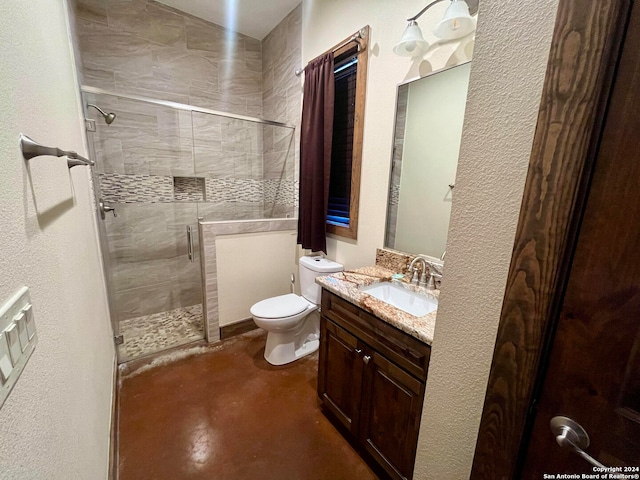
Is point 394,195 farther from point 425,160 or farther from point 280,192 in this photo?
point 280,192

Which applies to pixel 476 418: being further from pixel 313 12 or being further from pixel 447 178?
pixel 313 12

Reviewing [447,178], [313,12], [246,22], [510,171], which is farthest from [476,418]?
[246,22]

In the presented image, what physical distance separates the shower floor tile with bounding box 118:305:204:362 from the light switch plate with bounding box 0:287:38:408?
2.02 metres

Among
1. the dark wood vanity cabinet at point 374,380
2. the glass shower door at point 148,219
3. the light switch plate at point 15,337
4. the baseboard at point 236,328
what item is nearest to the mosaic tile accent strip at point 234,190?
the glass shower door at point 148,219

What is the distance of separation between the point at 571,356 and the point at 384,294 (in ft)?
3.48

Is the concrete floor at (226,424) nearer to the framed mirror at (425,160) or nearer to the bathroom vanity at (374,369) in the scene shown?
the bathroom vanity at (374,369)

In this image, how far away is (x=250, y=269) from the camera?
237 cm

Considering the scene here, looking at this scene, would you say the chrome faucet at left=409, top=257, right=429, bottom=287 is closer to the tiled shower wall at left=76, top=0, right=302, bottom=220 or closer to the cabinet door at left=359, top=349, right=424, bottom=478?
the cabinet door at left=359, top=349, right=424, bottom=478

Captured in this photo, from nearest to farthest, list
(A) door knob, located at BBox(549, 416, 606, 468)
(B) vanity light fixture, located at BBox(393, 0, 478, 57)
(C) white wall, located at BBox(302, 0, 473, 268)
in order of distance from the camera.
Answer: (A) door knob, located at BBox(549, 416, 606, 468) → (B) vanity light fixture, located at BBox(393, 0, 478, 57) → (C) white wall, located at BBox(302, 0, 473, 268)

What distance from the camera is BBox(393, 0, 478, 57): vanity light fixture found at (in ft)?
3.76

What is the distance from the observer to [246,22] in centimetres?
250

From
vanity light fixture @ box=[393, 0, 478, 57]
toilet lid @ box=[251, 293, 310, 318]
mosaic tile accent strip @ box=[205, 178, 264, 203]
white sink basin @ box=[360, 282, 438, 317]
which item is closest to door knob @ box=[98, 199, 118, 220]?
mosaic tile accent strip @ box=[205, 178, 264, 203]

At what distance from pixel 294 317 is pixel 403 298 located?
0.83 meters

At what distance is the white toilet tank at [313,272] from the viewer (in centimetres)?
202
